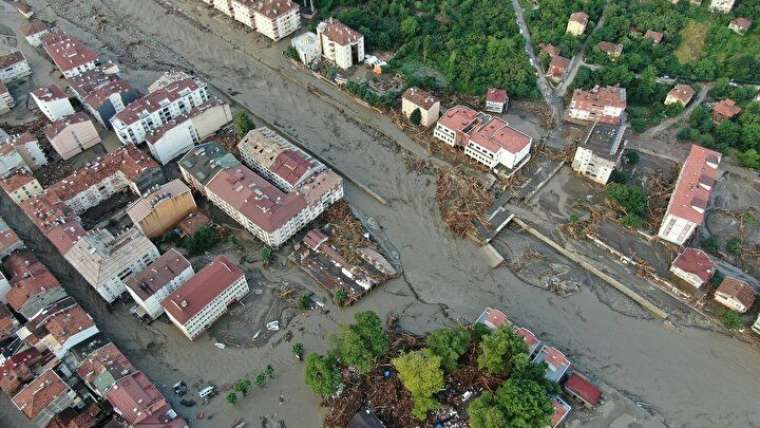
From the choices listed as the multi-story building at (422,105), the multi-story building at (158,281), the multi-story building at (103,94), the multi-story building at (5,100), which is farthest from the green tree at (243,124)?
the multi-story building at (5,100)

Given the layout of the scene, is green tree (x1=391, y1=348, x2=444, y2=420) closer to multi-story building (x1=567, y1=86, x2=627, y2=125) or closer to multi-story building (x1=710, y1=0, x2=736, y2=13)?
multi-story building (x1=567, y1=86, x2=627, y2=125)

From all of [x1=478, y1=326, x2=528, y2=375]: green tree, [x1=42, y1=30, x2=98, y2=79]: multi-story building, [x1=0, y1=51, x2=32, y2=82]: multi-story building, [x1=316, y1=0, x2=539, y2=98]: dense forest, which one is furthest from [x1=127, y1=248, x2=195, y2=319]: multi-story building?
[x1=0, y1=51, x2=32, y2=82]: multi-story building

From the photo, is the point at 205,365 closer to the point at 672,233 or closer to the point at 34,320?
the point at 34,320

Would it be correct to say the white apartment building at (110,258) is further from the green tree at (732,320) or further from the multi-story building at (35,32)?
the green tree at (732,320)

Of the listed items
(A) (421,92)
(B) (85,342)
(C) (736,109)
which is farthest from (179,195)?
(C) (736,109)

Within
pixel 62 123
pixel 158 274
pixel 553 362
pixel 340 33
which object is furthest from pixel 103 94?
pixel 553 362
